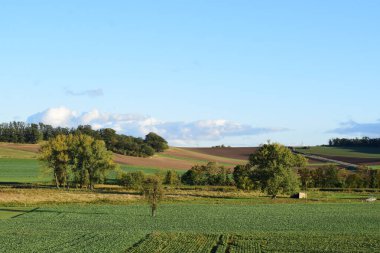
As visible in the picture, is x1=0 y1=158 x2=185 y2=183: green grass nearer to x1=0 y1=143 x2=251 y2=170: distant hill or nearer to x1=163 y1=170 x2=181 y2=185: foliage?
x1=163 y1=170 x2=181 y2=185: foliage

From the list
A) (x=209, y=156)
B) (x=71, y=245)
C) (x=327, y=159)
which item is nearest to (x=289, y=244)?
(x=71, y=245)

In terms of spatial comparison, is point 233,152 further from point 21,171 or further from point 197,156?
point 21,171

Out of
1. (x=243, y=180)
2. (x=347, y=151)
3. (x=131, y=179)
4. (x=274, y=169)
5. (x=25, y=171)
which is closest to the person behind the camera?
(x=274, y=169)

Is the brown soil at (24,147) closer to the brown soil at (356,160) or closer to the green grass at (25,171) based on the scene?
the green grass at (25,171)

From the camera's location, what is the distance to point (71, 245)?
38.4 m

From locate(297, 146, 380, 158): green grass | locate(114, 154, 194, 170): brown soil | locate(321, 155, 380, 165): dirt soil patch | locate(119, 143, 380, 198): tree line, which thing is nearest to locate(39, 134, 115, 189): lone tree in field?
locate(119, 143, 380, 198): tree line

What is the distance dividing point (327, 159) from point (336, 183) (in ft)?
154

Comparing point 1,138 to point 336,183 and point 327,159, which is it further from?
point 336,183

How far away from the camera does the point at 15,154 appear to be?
15138 centimetres

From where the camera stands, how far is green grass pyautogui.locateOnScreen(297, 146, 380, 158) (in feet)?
553

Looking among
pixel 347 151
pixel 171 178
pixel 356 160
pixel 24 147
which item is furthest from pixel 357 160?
pixel 24 147

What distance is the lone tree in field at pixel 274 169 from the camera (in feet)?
299

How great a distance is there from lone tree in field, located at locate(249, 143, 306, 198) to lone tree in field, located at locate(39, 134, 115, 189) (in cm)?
2875

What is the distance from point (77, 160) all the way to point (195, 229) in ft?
200
